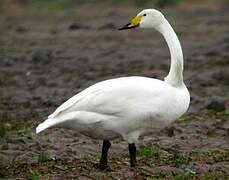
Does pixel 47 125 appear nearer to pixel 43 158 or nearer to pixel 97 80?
pixel 43 158

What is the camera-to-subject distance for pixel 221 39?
73.4 ft

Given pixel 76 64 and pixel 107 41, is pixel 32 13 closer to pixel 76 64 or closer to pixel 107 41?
pixel 107 41

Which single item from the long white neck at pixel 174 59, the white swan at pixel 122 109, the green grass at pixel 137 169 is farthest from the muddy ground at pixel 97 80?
the long white neck at pixel 174 59

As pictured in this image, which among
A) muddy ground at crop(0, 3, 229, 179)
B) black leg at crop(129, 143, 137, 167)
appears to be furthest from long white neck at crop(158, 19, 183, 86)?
muddy ground at crop(0, 3, 229, 179)

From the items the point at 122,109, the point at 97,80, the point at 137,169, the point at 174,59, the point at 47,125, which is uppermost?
the point at 174,59

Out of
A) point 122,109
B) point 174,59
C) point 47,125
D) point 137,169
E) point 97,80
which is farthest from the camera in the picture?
point 97,80

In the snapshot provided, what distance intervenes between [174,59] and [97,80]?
820 cm

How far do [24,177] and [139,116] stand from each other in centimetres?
133

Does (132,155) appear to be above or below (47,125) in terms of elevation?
below

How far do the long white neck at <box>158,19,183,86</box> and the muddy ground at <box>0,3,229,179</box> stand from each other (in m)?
0.95

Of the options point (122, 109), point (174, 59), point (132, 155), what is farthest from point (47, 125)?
point (174, 59)

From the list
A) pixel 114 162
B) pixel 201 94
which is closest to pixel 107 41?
pixel 201 94

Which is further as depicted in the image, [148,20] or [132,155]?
[148,20]

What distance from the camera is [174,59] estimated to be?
30.3ft
